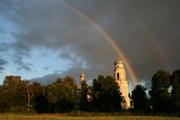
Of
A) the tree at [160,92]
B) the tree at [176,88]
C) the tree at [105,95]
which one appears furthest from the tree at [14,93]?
the tree at [176,88]

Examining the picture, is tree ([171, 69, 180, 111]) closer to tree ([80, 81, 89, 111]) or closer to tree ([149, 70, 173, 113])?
tree ([149, 70, 173, 113])

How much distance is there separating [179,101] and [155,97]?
8136 millimetres

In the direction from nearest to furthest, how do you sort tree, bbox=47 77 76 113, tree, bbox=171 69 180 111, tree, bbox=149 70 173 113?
1. tree, bbox=171 69 180 111
2. tree, bbox=149 70 173 113
3. tree, bbox=47 77 76 113

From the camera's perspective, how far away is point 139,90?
4943 inches

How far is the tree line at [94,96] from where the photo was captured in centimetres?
11256

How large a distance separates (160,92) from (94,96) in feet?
84.0

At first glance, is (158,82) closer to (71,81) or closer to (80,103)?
(80,103)

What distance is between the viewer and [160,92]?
375ft

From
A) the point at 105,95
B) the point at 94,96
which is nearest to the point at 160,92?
the point at 105,95

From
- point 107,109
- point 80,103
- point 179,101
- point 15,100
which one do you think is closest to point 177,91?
point 179,101

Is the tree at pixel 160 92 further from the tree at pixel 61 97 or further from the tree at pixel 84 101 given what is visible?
the tree at pixel 61 97

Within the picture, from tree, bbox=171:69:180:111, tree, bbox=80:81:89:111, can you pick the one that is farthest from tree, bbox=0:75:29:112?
tree, bbox=171:69:180:111

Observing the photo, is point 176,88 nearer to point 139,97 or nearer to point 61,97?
point 139,97

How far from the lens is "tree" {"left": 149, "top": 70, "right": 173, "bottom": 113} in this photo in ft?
358
